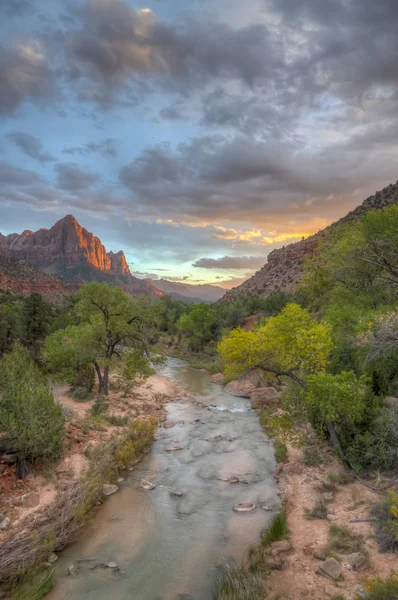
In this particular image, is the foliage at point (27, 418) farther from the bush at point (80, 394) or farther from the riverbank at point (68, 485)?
the bush at point (80, 394)

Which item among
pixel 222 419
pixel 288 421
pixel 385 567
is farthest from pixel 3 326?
pixel 385 567

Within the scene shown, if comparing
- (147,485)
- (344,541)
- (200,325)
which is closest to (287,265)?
(200,325)

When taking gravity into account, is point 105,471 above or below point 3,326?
below

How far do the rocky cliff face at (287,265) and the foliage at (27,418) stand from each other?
74.8 metres

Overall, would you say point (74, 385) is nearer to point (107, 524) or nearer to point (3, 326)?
point (3, 326)

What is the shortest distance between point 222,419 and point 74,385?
40.5ft

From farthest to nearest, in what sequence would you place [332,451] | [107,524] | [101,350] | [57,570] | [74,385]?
[74,385], [101,350], [332,451], [107,524], [57,570]

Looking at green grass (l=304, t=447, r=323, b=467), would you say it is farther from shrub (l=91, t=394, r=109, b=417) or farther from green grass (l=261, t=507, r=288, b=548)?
shrub (l=91, t=394, r=109, b=417)

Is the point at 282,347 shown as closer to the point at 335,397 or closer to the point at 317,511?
the point at 335,397

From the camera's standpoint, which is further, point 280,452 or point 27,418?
point 280,452

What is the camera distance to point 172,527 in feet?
43.2

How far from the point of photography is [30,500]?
42.9 ft

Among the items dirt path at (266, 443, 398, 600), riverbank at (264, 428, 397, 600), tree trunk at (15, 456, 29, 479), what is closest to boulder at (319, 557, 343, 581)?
riverbank at (264, 428, 397, 600)

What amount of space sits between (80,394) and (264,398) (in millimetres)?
15361
